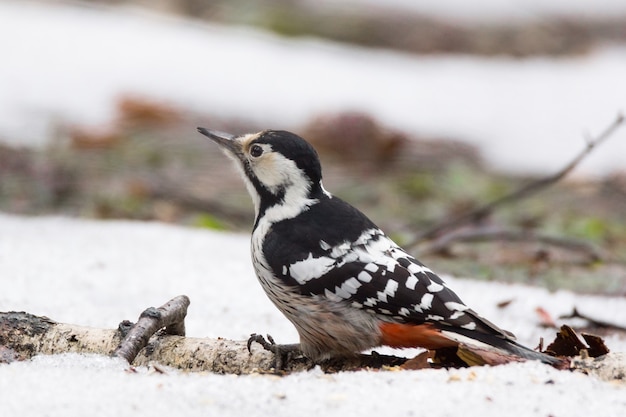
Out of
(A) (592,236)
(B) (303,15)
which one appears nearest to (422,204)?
(A) (592,236)

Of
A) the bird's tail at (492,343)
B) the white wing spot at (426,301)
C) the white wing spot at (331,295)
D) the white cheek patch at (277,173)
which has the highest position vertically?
the white cheek patch at (277,173)

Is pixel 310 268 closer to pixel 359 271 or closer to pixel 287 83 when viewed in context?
pixel 359 271

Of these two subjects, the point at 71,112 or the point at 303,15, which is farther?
the point at 303,15

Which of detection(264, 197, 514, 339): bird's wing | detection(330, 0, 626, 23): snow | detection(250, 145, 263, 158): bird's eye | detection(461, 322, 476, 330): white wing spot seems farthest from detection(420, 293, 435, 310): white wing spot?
detection(330, 0, 626, 23): snow

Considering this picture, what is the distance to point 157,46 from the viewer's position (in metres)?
10.6

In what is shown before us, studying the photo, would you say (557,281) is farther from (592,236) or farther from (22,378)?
(22,378)

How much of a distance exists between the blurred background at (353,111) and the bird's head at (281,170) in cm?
201

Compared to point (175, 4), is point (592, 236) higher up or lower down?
lower down

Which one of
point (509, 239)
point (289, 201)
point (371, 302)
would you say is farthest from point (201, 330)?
point (509, 239)

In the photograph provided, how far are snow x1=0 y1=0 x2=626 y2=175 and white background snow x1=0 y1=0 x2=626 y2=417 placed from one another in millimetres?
25

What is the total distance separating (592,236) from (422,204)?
1382 mm

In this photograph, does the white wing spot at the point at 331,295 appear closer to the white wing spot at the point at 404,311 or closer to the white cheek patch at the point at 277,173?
the white wing spot at the point at 404,311

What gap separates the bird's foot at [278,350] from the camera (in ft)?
10.8

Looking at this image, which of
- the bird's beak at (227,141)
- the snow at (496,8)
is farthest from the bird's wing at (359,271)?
the snow at (496,8)
